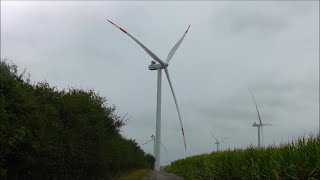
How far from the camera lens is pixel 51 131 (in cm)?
2627

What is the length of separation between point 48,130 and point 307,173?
16.0m

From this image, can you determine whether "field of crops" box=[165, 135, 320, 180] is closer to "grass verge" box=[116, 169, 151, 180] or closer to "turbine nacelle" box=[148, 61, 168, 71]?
"grass verge" box=[116, 169, 151, 180]

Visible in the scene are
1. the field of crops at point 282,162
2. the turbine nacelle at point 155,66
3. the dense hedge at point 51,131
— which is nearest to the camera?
the field of crops at point 282,162

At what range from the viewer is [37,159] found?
24.5 metres

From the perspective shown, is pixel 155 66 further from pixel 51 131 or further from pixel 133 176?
pixel 51 131

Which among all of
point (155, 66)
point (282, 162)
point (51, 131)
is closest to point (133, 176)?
point (155, 66)

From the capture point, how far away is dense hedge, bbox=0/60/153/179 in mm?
21984

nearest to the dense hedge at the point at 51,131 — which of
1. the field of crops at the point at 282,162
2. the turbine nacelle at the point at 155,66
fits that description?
the field of crops at the point at 282,162

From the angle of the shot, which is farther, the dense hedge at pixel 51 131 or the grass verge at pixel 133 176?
the grass verge at pixel 133 176

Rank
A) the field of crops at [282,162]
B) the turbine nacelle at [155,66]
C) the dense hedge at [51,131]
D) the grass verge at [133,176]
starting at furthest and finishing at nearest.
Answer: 1. the turbine nacelle at [155,66]
2. the grass verge at [133,176]
3. the dense hedge at [51,131]
4. the field of crops at [282,162]

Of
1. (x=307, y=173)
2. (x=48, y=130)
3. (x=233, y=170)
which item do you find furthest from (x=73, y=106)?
(x=307, y=173)

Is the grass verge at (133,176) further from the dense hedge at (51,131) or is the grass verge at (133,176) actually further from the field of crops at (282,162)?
the field of crops at (282,162)

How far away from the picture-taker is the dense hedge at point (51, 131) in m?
22.0

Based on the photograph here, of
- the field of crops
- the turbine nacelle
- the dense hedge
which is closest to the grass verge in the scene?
the dense hedge
